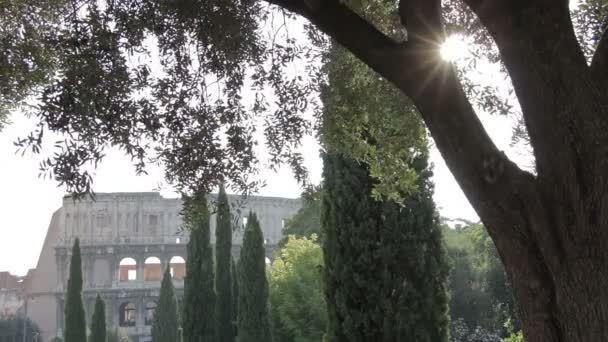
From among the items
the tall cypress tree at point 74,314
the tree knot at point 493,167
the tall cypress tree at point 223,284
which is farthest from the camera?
the tall cypress tree at point 74,314

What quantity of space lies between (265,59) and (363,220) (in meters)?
5.93

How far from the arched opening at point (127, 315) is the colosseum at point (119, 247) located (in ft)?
0.28

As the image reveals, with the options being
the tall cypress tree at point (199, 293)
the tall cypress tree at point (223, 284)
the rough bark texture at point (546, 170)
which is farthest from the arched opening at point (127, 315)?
the rough bark texture at point (546, 170)

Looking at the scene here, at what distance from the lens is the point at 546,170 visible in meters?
3.10

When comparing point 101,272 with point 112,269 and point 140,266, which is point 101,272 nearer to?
point 112,269

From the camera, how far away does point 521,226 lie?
314cm

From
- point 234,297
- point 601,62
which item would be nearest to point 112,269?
point 234,297

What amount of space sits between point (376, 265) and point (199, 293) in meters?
16.8

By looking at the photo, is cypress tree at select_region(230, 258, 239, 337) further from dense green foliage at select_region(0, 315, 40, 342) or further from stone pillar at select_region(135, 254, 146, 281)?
stone pillar at select_region(135, 254, 146, 281)

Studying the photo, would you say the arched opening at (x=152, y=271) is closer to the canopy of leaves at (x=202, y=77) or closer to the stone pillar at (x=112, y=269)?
the stone pillar at (x=112, y=269)

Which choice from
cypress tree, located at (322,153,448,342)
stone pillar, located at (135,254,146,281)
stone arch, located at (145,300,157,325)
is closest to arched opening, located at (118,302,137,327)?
stone arch, located at (145,300,157,325)

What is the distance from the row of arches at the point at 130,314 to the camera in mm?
62000

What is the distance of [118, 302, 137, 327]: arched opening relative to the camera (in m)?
Result: 62.2

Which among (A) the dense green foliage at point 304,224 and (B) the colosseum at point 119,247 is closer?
(A) the dense green foliage at point 304,224
